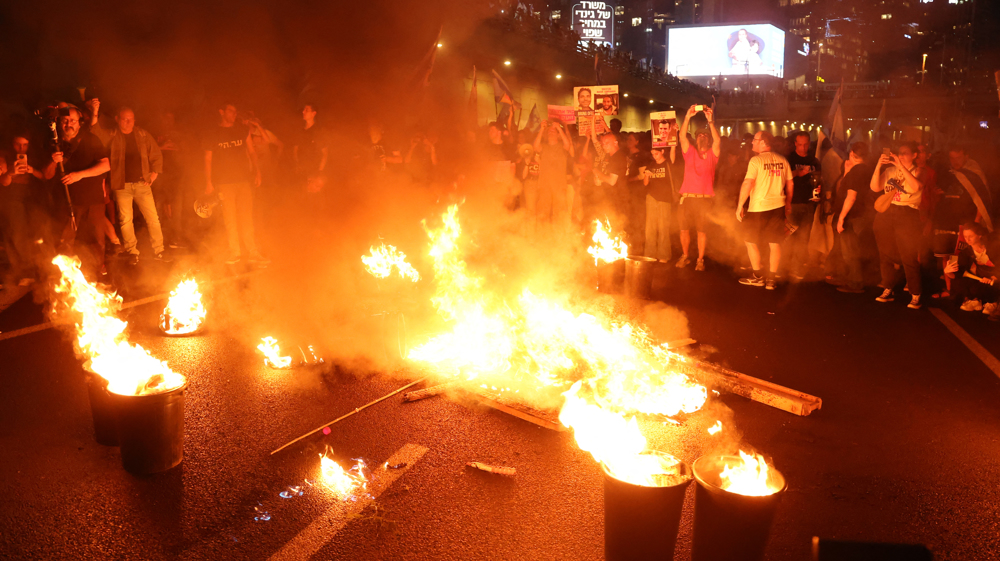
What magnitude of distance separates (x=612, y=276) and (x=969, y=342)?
10.6 feet

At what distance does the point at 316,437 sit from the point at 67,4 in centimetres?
478

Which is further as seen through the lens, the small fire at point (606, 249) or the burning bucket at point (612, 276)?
the small fire at point (606, 249)

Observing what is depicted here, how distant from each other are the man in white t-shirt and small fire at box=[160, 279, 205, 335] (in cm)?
608

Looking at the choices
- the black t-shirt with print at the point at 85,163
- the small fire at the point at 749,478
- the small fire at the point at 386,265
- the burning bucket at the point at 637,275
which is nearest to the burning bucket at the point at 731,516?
the small fire at the point at 749,478

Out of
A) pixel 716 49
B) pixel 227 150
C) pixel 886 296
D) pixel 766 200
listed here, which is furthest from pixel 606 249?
pixel 716 49

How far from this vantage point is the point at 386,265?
750 cm

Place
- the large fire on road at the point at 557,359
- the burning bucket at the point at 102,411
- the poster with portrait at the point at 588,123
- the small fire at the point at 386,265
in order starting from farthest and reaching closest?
the poster with portrait at the point at 588,123 → the small fire at the point at 386,265 → the large fire on road at the point at 557,359 → the burning bucket at the point at 102,411

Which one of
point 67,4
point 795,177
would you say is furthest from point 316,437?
point 795,177

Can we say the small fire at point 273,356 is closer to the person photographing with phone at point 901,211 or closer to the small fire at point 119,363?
the small fire at point 119,363

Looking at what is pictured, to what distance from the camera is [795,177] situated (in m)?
8.07

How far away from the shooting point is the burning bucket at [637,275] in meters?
6.69

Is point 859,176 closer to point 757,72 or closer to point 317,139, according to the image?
point 317,139

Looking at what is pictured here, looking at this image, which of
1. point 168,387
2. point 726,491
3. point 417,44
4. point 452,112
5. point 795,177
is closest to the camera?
point 726,491

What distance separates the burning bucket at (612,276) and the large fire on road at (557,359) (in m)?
1.66
